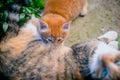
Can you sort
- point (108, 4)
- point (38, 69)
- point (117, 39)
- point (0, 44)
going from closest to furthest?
1. point (38, 69)
2. point (0, 44)
3. point (117, 39)
4. point (108, 4)

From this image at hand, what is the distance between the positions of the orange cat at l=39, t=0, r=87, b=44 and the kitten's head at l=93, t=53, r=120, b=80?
1.05 meters

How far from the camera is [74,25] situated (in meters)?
5.26

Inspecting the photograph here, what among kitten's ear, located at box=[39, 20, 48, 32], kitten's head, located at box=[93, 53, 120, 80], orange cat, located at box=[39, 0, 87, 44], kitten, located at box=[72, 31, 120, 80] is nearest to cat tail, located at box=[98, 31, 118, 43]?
orange cat, located at box=[39, 0, 87, 44]

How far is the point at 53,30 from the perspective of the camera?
15.0ft

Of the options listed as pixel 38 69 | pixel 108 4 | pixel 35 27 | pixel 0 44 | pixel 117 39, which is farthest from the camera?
pixel 108 4

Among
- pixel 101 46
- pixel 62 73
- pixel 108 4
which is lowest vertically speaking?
pixel 62 73

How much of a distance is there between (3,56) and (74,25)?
165 centimetres

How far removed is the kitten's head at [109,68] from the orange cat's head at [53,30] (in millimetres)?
1015

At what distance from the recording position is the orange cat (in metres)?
4.52

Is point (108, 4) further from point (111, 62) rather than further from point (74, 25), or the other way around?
point (111, 62)

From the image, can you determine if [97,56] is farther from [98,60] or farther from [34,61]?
[34,61]

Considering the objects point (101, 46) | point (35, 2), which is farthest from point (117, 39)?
point (35, 2)

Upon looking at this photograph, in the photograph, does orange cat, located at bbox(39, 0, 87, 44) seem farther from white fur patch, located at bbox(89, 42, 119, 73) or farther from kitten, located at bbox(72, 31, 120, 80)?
white fur patch, located at bbox(89, 42, 119, 73)

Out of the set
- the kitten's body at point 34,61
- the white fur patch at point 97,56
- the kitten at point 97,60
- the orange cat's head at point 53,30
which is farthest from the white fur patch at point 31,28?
the white fur patch at point 97,56
